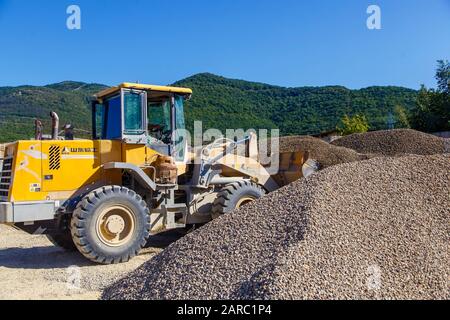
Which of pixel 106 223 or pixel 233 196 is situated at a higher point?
pixel 233 196

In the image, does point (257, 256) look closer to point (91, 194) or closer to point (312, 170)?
point (91, 194)

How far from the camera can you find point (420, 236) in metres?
4.95

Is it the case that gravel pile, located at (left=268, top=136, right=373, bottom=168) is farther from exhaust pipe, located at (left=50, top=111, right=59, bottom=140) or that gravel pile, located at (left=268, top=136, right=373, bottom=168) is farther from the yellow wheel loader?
exhaust pipe, located at (left=50, top=111, right=59, bottom=140)

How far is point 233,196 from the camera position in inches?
291

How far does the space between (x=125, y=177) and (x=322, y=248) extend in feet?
12.4

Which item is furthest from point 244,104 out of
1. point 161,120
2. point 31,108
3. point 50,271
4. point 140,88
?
point 50,271

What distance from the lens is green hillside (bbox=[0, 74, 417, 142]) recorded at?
38.2 metres

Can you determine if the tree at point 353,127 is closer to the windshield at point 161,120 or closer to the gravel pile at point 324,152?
the gravel pile at point 324,152

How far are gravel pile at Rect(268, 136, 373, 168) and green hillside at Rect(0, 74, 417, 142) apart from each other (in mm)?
21215

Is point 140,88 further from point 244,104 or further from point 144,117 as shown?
point 244,104

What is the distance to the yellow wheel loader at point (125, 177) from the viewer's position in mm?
6336

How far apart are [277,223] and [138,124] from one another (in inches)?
118

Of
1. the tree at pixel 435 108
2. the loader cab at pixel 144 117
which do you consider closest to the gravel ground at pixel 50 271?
the loader cab at pixel 144 117

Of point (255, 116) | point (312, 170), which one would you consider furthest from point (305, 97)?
point (312, 170)
